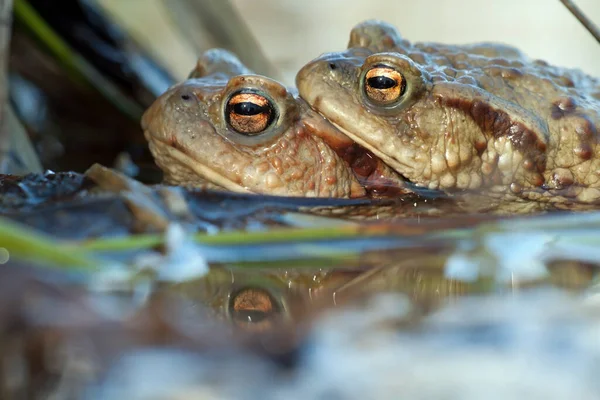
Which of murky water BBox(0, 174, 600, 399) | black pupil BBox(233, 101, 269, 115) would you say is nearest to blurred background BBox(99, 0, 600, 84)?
black pupil BBox(233, 101, 269, 115)

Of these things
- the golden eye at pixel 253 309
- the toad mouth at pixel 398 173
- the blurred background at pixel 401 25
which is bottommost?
the golden eye at pixel 253 309

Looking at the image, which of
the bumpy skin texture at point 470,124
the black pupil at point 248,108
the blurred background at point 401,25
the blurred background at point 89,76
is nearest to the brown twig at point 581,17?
the bumpy skin texture at point 470,124

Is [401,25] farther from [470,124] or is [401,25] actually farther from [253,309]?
[253,309]

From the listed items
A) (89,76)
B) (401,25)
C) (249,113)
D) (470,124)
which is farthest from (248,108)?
(401,25)

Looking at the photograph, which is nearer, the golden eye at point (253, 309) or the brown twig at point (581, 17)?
the golden eye at point (253, 309)

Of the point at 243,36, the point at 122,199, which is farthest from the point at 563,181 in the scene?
the point at 243,36

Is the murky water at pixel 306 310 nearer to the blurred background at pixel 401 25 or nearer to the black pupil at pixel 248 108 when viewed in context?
the black pupil at pixel 248 108

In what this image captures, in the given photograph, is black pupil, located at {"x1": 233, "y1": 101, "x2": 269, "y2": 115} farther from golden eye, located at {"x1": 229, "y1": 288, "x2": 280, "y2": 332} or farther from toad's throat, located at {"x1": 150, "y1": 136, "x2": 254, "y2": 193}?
golden eye, located at {"x1": 229, "y1": 288, "x2": 280, "y2": 332}
